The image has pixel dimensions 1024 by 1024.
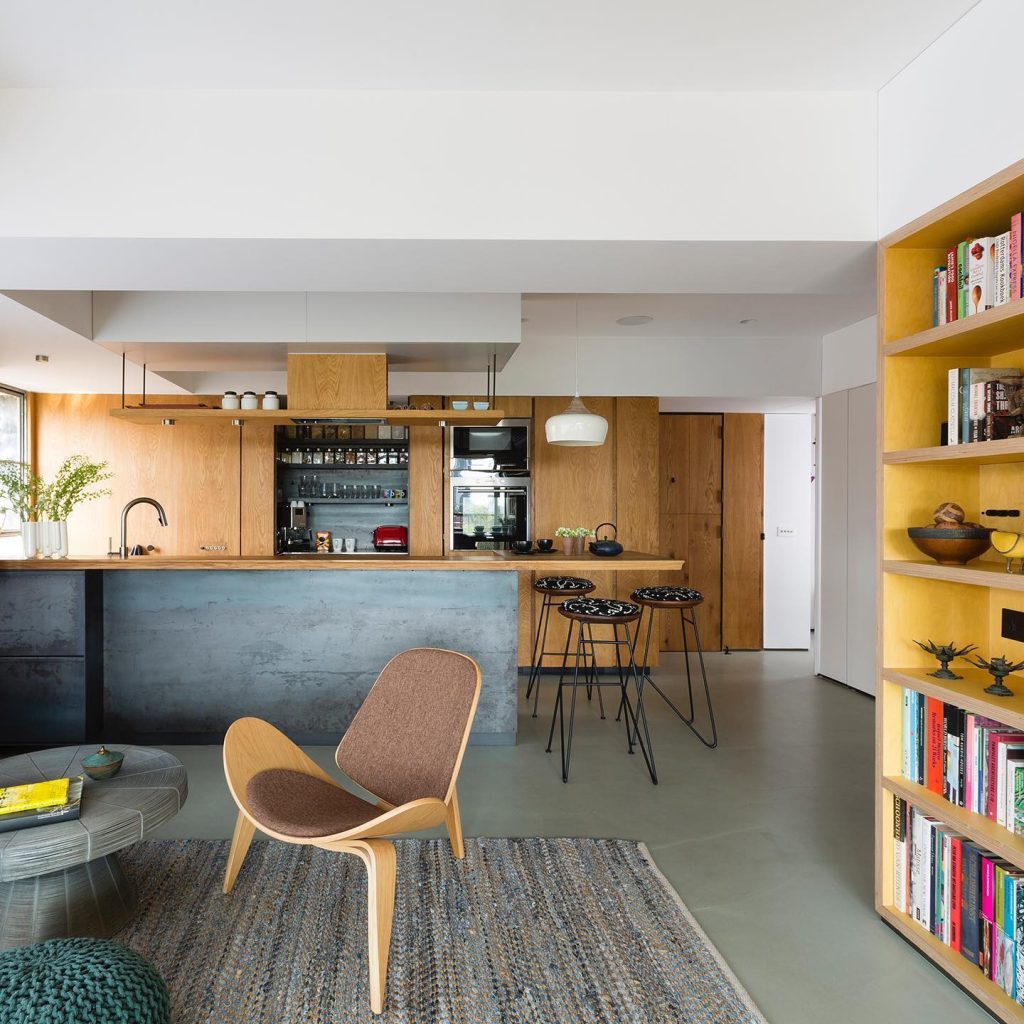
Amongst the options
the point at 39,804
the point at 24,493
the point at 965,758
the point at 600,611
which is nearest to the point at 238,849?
the point at 39,804

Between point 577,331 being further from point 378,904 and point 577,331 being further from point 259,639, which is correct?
point 378,904

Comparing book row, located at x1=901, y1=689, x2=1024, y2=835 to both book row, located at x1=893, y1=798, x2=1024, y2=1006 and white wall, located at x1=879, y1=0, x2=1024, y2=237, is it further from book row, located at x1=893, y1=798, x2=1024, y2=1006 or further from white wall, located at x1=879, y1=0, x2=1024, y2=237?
white wall, located at x1=879, y1=0, x2=1024, y2=237

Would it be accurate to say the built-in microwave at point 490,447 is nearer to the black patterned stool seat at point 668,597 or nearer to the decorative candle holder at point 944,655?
the black patterned stool seat at point 668,597

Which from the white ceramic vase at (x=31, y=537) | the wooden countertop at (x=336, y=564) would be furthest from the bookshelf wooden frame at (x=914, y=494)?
the white ceramic vase at (x=31, y=537)

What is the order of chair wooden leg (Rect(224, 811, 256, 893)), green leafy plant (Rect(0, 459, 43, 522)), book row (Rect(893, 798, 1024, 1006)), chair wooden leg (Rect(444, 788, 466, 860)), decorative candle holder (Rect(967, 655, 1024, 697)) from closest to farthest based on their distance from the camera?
book row (Rect(893, 798, 1024, 1006)), decorative candle holder (Rect(967, 655, 1024, 697)), chair wooden leg (Rect(224, 811, 256, 893)), chair wooden leg (Rect(444, 788, 466, 860)), green leafy plant (Rect(0, 459, 43, 522))

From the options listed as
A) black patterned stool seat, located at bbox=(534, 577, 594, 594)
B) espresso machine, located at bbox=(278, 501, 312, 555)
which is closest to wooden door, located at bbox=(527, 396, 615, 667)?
black patterned stool seat, located at bbox=(534, 577, 594, 594)

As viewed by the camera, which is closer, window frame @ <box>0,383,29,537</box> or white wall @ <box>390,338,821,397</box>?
white wall @ <box>390,338,821,397</box>

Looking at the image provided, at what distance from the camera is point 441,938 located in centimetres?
227

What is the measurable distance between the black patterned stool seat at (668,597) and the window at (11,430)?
5.20m

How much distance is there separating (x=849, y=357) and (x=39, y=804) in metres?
5.68

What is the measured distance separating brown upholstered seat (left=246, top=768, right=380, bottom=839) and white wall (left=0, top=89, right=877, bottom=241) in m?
1.92

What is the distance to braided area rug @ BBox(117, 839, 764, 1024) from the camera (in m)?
1.96

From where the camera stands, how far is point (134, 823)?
7.01 ft

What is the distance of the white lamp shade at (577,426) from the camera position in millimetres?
4141
